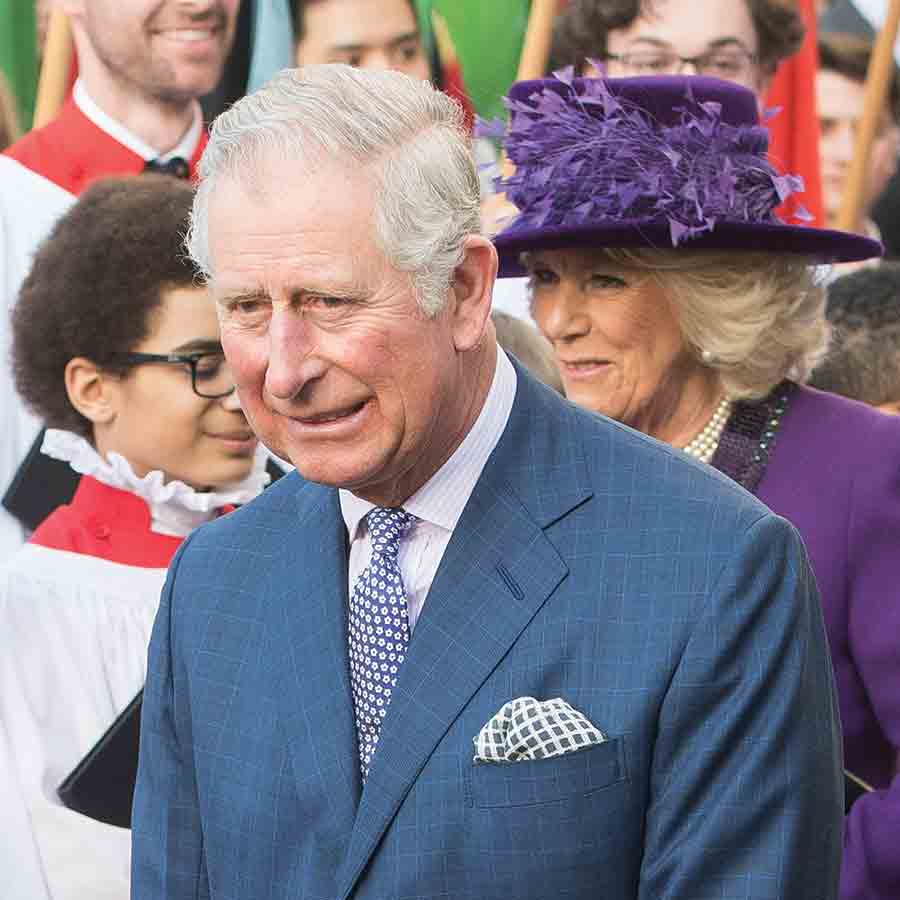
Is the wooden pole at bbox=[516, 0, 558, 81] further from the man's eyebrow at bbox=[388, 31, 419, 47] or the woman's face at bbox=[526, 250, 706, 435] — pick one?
the woman's face at bbox=[526, 250, 706, 435]

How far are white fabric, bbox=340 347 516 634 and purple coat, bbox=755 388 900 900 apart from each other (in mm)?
1091

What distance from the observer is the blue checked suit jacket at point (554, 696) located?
6.46ft

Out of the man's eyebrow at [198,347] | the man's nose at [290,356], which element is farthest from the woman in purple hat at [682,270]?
the man's nose at [290,356]

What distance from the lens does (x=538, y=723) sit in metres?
1.97

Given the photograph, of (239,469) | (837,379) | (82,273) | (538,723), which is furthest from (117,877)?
(837,379)

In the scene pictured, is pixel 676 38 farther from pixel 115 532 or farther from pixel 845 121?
pixel 115 532

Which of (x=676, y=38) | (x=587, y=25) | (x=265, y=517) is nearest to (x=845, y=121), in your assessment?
(x=676, y=38)

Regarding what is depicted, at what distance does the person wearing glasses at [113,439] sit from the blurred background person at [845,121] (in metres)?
2.52

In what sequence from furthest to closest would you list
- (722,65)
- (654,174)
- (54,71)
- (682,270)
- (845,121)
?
(845,121) < (722,65) < (54,71) < (682,270) < (654,174)

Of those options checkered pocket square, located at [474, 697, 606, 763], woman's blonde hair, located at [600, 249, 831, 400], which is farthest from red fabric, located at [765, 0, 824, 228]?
checkered pocket square, located at [474, 697, 606, 763]

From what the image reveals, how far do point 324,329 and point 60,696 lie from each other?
1.74m

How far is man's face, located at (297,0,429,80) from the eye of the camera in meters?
4.35

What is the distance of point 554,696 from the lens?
6.63 ft

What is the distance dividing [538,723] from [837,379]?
2.70m
